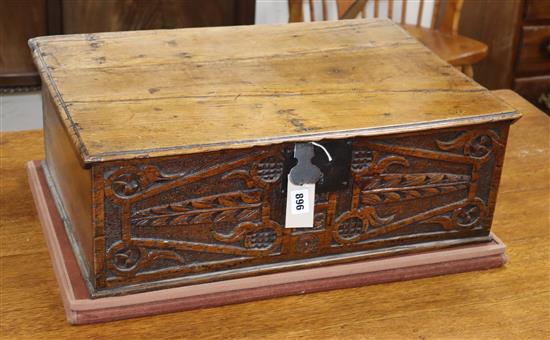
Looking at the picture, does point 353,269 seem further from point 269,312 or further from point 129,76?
point 129,76

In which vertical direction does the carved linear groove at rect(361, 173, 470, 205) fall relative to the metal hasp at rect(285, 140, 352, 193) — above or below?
below

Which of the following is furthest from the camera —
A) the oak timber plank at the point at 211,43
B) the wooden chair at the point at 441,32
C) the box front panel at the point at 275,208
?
the wooden chair at the point at 441,32

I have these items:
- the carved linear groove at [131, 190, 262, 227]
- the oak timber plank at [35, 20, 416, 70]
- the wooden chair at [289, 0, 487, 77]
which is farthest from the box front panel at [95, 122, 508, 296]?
the wooden chair at [289, 0, 487, 77]

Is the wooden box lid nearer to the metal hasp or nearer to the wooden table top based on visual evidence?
the metal hasp

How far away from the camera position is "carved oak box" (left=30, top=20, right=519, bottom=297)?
1.34 meters

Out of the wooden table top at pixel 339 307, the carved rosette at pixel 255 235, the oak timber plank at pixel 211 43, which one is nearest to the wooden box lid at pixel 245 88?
the oak timber plank at pixel 211 43

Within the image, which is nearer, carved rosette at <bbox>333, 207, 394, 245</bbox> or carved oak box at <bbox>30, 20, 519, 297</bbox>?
carved oak box at <bbox>30, 20, 519, 297</bbox>

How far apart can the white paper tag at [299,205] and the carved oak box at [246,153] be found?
12mm

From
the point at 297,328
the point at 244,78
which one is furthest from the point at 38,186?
the point at 297,328

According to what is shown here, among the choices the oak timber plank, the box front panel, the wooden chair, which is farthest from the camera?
the wooden chair

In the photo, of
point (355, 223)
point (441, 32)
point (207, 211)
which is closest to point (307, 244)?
point (355, 223)

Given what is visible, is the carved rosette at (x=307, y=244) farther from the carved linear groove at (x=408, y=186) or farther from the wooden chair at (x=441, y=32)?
the wooden chair at (x=441, y=32)

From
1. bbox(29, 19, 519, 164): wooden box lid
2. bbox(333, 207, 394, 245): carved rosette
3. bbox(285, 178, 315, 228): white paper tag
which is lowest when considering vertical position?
bbox(333, 207, 394, 245): carved rosette

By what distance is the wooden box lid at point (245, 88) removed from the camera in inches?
53.5
